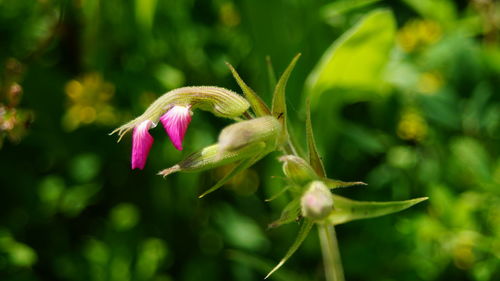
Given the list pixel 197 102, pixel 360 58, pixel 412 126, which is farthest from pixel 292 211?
pixel 412 126

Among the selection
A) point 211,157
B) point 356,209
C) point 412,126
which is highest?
point 211,157

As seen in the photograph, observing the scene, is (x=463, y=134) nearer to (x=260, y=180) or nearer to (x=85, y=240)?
(x=260, y=180)

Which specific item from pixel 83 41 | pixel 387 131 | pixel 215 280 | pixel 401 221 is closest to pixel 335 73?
pixel 387 131

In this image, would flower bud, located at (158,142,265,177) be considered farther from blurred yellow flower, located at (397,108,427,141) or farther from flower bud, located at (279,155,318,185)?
blurred yellow flower, located at (397,108,427,141)

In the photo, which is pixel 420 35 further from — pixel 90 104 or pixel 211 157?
Result: pixel 211 157

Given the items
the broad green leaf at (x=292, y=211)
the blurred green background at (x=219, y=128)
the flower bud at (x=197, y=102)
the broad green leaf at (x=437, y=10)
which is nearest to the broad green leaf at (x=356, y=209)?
the broad green leaf at (x=292, y=211)

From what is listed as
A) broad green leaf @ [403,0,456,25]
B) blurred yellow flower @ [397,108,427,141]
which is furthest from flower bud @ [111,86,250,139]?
broad green leaf @ [403,0,456,25]

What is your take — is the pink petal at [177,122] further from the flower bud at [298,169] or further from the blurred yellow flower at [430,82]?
the blurred yellow flower at [430,82]

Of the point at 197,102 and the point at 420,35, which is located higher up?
the point at 197,102
